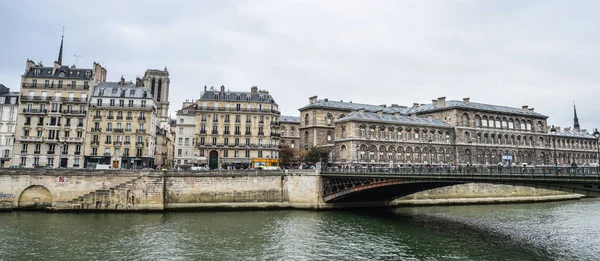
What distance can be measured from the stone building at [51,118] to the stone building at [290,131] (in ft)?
130

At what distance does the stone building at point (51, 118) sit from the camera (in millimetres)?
53562

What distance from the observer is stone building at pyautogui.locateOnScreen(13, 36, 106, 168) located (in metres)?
53.6

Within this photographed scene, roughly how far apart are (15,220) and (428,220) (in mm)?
37586

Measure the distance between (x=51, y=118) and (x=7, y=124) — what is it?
7.54 m

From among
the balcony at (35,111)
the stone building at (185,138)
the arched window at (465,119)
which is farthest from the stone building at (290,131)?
the balcony at (35,111)

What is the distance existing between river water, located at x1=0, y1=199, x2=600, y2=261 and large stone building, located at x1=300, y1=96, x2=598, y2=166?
28.0 meters

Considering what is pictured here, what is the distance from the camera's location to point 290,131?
281 feet

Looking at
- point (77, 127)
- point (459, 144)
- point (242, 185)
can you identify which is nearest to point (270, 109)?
point (242, 185)

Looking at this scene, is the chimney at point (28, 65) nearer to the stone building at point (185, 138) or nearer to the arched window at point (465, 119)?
the stone building at point (185, 138)

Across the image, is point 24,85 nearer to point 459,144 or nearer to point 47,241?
point 47,241

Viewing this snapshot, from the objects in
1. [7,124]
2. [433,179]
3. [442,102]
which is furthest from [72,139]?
[442,102]

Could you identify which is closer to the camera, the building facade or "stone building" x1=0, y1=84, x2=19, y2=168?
the building facade

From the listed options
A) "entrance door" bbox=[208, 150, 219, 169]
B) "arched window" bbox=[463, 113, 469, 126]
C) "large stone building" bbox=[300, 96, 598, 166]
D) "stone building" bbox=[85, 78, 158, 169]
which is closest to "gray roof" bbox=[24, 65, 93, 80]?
"stone building" bbox=[85, 78, 158, 169]

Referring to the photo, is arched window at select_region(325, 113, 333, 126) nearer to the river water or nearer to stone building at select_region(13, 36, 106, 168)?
the river water
